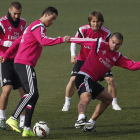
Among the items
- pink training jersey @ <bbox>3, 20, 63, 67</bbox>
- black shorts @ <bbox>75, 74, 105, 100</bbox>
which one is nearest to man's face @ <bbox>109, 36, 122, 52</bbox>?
black shorts @ <bbox>75, 74, 105, 100</bbox>

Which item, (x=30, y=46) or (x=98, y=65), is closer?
(x=30, y=46)

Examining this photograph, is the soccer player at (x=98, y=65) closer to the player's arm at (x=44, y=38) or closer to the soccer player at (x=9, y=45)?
the player's arm at (x=44, y=38)

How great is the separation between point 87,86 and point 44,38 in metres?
1.34

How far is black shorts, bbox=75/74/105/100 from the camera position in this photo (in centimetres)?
835

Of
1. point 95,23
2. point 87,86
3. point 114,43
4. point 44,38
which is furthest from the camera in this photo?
point 95,23

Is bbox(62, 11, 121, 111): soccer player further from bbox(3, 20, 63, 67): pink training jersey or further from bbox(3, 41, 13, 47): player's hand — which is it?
bbox(3, 20, 63, 67): pink training jersey

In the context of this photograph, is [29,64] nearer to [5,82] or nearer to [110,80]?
[5,82]

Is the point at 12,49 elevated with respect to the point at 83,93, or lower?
elevated

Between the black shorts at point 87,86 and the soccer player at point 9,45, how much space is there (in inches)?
58.2

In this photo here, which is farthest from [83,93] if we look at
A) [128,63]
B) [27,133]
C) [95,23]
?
[95,23]

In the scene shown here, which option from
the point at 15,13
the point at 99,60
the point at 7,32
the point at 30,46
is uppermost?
the point at 15,13

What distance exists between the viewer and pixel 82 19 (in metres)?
31.3

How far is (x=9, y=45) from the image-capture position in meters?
9.38

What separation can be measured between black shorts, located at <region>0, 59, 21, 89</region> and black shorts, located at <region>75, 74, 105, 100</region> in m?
1.60
